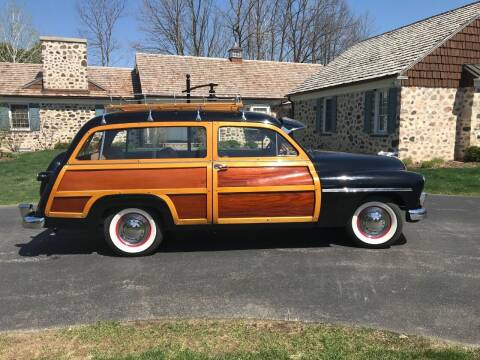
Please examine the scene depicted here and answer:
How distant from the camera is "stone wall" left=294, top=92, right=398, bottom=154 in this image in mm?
14766

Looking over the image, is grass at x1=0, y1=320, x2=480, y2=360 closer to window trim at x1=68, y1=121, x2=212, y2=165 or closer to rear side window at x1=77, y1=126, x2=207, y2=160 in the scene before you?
window trim at x1=68, y1=121, x2=212, y2=165

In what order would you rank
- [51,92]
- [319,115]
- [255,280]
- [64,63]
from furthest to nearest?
[64,63]
[51,92]
[319,115]
[255,280]

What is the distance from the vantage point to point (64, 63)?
22172mm

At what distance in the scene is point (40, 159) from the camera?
17.3 meters

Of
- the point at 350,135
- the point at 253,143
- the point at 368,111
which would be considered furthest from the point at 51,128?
the point at 253,143

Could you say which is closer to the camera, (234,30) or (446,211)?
(446,211)

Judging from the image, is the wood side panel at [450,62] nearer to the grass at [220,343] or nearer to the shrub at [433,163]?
the shrub at [433,163]

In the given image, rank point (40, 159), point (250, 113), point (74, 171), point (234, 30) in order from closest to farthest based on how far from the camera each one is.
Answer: point (74, 171) → point (250, 113) → point (40, 159) → point (234, 30)

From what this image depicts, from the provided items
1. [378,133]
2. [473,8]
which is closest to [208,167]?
[378,133]

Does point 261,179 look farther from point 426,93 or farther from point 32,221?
point 426,93

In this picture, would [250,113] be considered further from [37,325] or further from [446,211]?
[446,211]

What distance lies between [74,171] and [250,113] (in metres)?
2.33

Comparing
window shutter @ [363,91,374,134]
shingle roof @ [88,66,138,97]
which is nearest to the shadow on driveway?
window shutter @ [363,91,374,134]

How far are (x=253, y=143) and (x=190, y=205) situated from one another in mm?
1137
